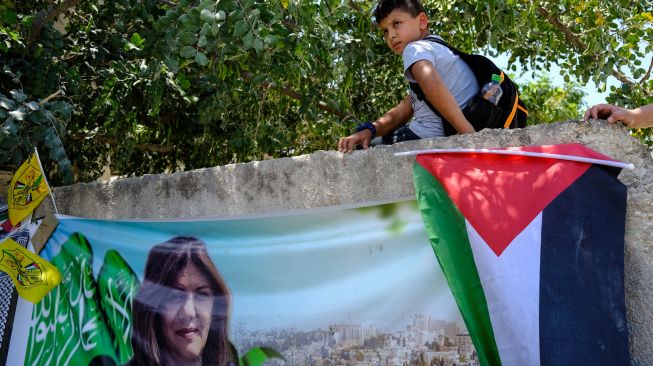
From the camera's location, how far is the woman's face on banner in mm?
2941

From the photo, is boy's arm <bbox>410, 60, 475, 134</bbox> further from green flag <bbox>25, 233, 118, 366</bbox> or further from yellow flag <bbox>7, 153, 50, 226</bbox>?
yellow flag <bbox>7, 153, 50, 226</bbox>

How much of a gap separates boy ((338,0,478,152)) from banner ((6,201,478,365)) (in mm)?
449

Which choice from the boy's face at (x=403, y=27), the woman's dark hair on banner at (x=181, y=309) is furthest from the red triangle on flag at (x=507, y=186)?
the woman's dark hair on banner at (x=181, y=309)

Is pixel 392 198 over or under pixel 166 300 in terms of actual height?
over

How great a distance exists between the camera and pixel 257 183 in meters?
3.11

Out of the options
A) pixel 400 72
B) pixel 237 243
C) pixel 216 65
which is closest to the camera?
pixel 237 243

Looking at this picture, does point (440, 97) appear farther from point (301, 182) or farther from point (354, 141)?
point (301, 182)

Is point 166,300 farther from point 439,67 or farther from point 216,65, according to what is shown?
point 216,65

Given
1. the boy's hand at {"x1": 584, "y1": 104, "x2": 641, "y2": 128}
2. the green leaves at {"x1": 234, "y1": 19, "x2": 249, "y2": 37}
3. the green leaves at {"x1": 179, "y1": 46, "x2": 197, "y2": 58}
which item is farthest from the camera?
the green leaves at {"x1": 179, "y1": 46, "x2": 197, "y2": 58}

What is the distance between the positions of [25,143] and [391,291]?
2118 millimetres

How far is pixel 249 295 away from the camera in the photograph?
9.39 feet

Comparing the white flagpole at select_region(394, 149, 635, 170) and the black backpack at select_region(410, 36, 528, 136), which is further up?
the black backpack at select_region(410, 36, 528, 136)

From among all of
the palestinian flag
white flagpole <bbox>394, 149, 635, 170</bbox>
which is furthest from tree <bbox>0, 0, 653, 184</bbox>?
the palestinian flag

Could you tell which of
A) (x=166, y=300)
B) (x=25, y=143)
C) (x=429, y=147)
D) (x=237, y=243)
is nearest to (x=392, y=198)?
(x=429, y=147)
